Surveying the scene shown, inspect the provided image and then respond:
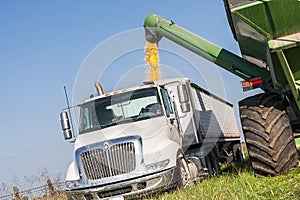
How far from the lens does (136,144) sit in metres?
9.85

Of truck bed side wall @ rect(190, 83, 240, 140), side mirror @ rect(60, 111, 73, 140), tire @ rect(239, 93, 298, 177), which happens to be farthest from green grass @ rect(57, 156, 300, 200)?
truck bed side wall @ rect(190, 83, 240, 140)

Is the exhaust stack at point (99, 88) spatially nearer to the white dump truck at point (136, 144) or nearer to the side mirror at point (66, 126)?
the white dump truck at point (136, 144)

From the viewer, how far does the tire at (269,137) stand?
8.66 metres

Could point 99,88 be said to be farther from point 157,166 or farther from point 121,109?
→ point 157,166

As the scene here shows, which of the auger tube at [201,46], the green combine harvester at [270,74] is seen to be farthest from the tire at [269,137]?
the auger tube at [201,46]

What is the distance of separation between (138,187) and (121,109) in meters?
1.97

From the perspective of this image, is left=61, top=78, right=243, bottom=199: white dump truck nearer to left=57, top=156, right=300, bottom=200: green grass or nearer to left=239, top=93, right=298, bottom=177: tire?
left=57, top=156, right=300, bottom=200: green grass

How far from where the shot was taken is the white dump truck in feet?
32.0

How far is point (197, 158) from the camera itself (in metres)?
12.0

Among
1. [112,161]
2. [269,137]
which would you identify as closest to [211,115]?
[112,161]

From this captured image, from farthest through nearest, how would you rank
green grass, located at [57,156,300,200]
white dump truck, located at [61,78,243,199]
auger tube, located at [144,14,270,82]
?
1. auger tube, located at [144,14,270,82]
2. white dump truck, located at [61,78,243,199]
3. green grass, located at [57,156,300,200]

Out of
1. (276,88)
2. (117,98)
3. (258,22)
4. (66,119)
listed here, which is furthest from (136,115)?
(258,22)

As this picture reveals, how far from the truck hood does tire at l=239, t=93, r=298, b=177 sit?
7.07ft

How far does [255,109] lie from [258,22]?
1.76 metres
